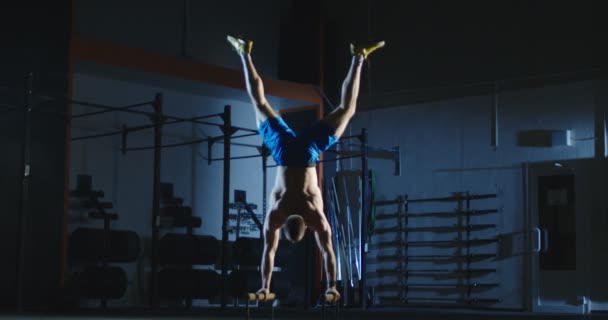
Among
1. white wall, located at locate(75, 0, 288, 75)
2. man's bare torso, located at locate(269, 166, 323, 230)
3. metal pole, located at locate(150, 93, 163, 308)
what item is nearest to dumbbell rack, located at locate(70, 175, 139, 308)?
metal pole, located at locate(150, 93, 163, 308)

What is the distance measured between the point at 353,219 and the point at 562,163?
10.9 feet

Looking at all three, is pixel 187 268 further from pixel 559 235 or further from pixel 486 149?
pixel 559 235

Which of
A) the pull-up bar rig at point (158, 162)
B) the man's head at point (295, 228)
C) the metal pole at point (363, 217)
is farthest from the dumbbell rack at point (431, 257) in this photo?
the man's head at point (295, 228)

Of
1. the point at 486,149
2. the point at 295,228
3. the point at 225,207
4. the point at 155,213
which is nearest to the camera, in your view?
the point at 295,228

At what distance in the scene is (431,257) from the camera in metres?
12.0

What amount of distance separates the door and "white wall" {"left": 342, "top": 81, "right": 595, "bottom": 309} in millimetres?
166

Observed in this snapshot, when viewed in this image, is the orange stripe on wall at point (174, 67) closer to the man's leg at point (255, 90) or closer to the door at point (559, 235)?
the door at point (559, 235)

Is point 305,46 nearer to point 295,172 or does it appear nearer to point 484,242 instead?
point 484,242

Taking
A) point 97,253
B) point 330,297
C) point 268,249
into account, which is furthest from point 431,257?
point 330,297

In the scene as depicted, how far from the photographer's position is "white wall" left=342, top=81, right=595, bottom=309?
36.4 ft

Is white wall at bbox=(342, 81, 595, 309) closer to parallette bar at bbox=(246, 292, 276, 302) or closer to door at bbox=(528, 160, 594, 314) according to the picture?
door at bbox=(528, 160, 594, 314)

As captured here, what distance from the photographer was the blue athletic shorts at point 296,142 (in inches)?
257

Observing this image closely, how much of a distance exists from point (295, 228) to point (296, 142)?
77 centimetres

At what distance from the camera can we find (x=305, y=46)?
13.3 meters
